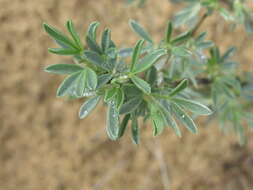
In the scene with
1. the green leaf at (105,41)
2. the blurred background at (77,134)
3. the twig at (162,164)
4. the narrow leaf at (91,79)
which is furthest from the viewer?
the twig at (162,164)

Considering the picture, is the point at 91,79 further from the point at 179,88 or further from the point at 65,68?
Answer: the point at 179,88

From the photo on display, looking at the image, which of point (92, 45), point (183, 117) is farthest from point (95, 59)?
point (183, 117)

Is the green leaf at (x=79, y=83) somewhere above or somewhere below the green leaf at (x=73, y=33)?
below

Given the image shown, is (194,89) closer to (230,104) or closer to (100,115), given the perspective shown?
(230,104)

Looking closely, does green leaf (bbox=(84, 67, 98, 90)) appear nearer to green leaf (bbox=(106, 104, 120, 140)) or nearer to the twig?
green leaf (bbox=(106, 104, 120, 140))

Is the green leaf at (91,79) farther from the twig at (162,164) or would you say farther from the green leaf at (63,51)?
the twig at (162,164)

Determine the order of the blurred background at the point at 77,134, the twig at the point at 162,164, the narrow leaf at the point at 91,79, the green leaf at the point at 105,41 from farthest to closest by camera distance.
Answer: the twig at the point at 162,164 < the blurred background at the point at 77,134 < the green leaf at the point at 105,41 < the narrow leaf at the point at 91,79

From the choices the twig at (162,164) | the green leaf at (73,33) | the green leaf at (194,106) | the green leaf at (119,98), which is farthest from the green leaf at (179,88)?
the twig at (162,164)

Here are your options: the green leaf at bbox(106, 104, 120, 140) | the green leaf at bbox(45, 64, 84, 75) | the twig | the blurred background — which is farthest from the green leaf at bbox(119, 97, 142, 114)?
the twig
